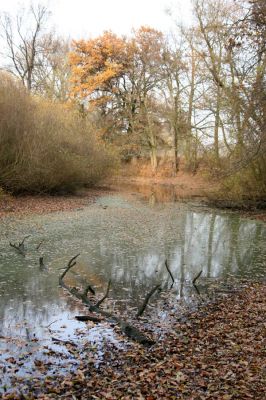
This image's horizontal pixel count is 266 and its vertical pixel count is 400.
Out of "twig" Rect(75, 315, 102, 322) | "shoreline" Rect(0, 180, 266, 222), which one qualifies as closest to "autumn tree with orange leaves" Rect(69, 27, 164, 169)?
"shoreline" Rect(0, 180, 266, 222)

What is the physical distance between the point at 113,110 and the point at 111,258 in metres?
31.4

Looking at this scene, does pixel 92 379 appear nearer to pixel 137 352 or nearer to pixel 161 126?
pixel 137 352

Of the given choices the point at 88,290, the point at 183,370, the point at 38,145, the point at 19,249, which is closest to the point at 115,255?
the point at 19,249

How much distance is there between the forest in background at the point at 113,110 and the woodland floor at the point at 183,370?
1471 centimetres

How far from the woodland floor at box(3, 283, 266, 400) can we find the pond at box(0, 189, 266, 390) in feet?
3.18

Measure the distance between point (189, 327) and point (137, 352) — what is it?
1.33 metres

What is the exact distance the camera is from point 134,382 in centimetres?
501

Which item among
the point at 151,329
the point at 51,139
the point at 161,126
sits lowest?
the point at 151,329

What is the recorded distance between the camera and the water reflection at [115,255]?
793 centimetres

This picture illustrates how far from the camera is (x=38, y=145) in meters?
21.5

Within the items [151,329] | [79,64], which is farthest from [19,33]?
[151,329]

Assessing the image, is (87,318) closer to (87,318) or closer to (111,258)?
(87,318)

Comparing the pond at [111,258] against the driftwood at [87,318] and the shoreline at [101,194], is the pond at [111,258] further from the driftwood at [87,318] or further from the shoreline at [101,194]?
the shoreline at [101,194]

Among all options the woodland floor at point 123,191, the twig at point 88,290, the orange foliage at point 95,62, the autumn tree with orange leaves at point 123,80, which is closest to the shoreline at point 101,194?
the woodland floor at point 123,191
